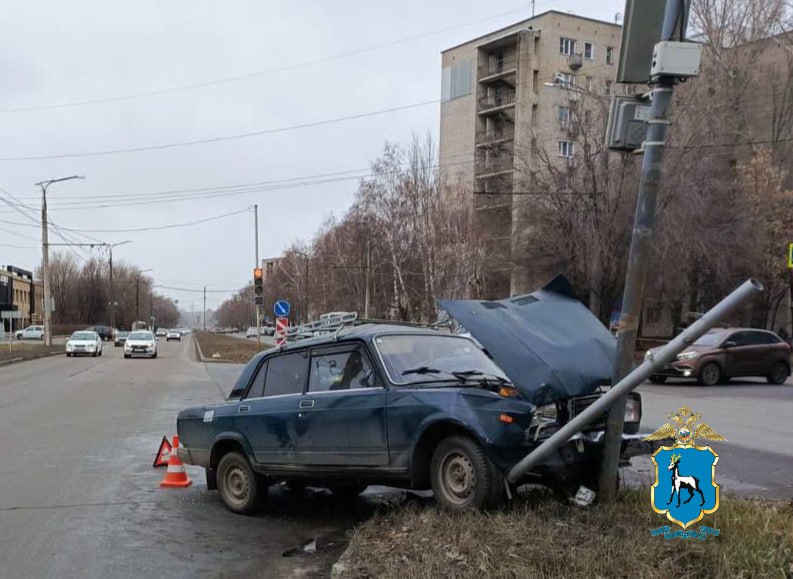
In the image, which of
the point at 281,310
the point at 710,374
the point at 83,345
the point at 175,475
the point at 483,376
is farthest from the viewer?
the point at 83,345

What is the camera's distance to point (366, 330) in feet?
21.5

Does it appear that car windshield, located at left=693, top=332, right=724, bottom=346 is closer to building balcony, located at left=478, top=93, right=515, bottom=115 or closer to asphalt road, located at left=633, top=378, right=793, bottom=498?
asphalt road, located at left=633, top=378, right=793, bottom=498

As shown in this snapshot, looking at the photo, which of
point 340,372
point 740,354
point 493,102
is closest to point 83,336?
point 740,354

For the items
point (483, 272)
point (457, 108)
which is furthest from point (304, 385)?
point (457, 108)

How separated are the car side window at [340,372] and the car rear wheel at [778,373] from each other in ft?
61.4

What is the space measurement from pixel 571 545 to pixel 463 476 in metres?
1.10

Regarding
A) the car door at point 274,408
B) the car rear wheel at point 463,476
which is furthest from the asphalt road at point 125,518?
the car rear wheel at point 463,476

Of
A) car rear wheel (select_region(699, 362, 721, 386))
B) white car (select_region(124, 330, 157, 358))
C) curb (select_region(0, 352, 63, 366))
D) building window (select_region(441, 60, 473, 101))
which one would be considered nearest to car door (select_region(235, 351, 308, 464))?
car rear wheel (select_region(699, 362, 721, 386))

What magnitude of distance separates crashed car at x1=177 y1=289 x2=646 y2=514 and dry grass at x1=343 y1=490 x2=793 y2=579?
1.13 ft

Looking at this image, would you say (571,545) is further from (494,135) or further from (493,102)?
(493,102)

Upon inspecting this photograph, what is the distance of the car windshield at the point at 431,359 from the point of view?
600cm

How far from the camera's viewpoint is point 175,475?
27.5 feet

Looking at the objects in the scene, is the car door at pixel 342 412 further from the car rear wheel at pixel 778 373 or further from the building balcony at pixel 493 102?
the building balcony at pixel 493 102

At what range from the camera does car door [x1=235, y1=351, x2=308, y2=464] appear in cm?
661
